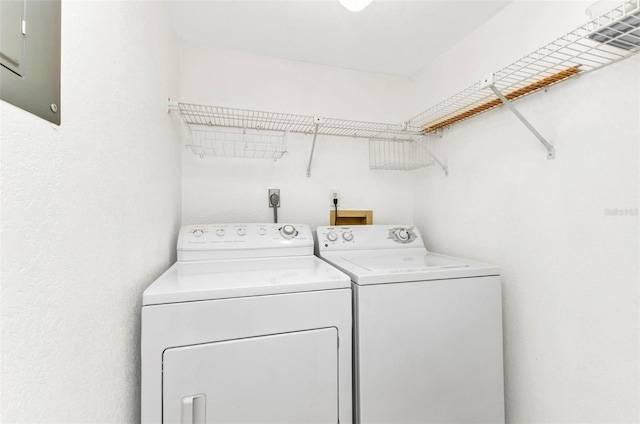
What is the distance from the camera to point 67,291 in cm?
60

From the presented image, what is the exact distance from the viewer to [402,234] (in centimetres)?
189

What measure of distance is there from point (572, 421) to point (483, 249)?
80cm

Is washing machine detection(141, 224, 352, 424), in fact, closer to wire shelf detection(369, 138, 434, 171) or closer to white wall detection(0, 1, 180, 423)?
white wall detection(0, 1, 180, 423)

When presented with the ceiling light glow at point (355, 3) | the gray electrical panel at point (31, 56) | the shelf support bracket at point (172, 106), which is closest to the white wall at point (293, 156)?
the shelf support bracket at point (172, 106)

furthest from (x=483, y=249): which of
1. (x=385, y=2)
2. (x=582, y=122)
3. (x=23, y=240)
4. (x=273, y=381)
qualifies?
(x=23, y=240)

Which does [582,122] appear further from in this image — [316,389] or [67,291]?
[67,291]

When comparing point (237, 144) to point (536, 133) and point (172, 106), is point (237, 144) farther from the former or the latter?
point (536, 133)

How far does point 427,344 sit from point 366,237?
2.53 feet

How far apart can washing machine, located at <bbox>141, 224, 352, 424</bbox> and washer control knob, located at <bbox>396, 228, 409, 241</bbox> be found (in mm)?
870

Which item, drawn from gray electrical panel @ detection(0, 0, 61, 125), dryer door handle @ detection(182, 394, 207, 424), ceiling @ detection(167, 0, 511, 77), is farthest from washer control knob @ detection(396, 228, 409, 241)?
gray electrical panel @ detection(0, 0, 61, 125)

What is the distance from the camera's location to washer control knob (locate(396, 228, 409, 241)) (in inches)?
74.0

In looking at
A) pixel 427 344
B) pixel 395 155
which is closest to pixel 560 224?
pixel 427 344

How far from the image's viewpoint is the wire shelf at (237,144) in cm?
180

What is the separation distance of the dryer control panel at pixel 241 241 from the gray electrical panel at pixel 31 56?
1.01 m
